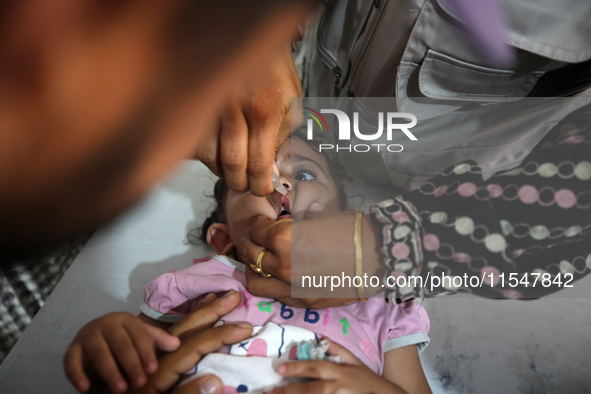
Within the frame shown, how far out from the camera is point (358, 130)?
1.33 m

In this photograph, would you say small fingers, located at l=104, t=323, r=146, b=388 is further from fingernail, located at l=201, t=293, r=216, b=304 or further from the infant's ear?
the infant's ear

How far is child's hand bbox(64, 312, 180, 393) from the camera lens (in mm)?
669

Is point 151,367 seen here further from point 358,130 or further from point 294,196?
point 358,130

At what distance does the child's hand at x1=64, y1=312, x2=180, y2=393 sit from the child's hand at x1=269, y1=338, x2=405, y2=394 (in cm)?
24

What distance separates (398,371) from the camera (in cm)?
91

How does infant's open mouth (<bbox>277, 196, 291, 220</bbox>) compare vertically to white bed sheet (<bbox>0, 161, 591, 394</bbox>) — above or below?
above

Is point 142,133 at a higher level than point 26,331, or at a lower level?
higher

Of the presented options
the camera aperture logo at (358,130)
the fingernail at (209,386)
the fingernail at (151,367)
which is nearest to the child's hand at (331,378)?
the fingernail at (209,386)

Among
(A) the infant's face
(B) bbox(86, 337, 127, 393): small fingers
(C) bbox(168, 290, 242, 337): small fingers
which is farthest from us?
(A) the infant's face

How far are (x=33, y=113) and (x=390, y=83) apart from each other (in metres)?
1.08

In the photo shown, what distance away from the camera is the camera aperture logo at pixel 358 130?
117 centimetres

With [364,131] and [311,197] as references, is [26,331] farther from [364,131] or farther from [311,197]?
[364,131]

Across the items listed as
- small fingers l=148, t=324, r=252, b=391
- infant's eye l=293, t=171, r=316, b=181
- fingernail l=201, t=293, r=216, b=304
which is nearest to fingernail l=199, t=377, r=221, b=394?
small fingers l=148, t=324, r=252, b=391

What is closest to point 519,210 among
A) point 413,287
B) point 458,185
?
point 458,185
